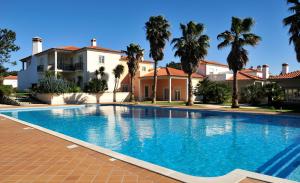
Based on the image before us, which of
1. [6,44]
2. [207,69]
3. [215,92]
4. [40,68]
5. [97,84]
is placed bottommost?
[215,92]

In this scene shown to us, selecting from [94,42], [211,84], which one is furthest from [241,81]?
[94,42]

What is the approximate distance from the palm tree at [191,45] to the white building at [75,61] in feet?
46.3

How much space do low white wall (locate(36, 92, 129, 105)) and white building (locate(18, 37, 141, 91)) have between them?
8.11ft

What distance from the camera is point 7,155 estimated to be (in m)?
6.46

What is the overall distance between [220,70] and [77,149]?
4303 cm

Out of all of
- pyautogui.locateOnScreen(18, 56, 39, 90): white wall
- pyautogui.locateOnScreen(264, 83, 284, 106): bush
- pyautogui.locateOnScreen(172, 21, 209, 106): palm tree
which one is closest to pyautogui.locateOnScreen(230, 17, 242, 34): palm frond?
pyautogui.locateOnScreen(172, 21, 209, 106): palm tree

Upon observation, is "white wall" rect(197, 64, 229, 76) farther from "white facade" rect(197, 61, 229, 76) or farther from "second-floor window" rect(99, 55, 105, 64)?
"second-floor window" rect(99, 55, 105, 64)

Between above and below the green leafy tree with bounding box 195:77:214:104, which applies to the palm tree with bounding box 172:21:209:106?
above

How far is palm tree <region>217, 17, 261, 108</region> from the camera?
22.8 metres

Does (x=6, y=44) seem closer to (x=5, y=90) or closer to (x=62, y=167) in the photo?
(x=5, y=90)

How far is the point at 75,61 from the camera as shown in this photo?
3769 cm

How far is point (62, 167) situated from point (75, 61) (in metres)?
34.4

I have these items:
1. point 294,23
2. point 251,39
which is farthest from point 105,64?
point 294,23

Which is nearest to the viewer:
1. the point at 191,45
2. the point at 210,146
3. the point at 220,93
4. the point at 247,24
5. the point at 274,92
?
the point at 210,146
